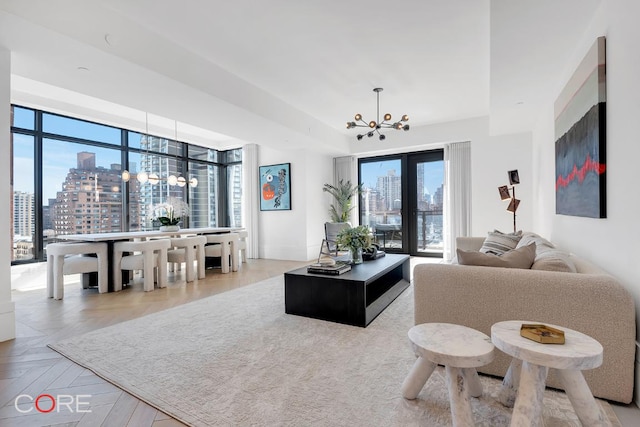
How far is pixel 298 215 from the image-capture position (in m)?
7.02

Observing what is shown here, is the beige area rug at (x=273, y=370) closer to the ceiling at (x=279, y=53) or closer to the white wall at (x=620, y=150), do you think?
the white wall at (x=620, y=150)

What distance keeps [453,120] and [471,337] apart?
564 centimetres

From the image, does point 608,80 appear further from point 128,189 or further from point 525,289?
point 128,189

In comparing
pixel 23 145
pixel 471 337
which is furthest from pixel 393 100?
pixel 23 145

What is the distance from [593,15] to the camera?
224 cm

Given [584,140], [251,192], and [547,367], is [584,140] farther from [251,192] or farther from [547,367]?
[251,192]

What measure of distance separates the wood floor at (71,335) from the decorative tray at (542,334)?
693mm

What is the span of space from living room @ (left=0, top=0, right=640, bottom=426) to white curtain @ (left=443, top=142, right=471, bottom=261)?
22 cm

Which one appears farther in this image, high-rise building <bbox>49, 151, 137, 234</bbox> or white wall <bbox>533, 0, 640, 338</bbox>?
high-rise building <bbox>49, 151, 137, 234</bbox>

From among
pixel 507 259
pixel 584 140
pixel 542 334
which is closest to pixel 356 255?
pixel 507 259

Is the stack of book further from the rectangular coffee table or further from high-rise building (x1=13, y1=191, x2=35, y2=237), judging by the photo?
high-rise building (x1=13, y1=191, x2=35, y2=237)

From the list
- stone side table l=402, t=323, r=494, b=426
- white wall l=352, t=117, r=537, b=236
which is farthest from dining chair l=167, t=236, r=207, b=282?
white wall l=352, t=117, r=537, b=236

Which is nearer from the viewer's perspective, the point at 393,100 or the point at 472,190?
the point at 393,100

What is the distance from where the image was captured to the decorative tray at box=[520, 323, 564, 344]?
129 cm
